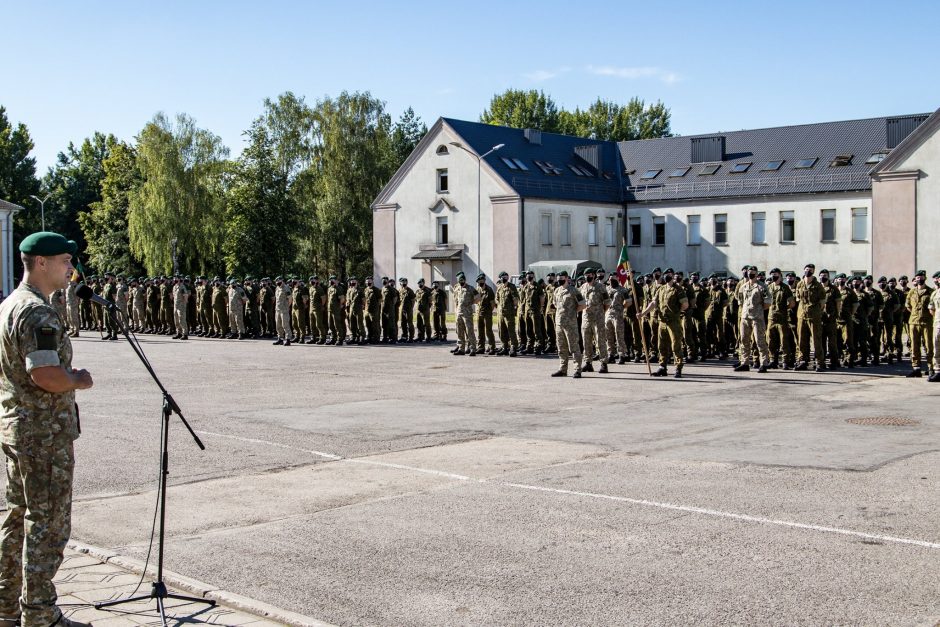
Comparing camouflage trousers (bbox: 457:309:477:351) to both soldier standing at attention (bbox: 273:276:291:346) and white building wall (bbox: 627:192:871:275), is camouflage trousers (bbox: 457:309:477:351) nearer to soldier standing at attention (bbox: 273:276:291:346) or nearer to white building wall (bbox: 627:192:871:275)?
soldier standing at attention (bbox: 273:276:291:346)

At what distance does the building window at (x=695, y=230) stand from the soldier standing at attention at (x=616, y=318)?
33.6 m

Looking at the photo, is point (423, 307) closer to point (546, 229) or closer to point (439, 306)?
point (439, 306)

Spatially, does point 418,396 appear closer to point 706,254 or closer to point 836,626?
point 836,626

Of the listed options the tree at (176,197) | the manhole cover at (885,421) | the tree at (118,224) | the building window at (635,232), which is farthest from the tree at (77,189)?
the manhole cover at (885,421)

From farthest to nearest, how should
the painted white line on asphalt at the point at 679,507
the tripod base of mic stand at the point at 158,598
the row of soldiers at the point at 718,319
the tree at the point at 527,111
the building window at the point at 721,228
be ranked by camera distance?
the tree at the point at 527,111, the building window at the point at 721,228, the row of soldiers at the point at 718,319, the painted white line on asphalt at the point at 679,507, the tripod base of mic stand at the point at 158,598

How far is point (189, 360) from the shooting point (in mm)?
24078

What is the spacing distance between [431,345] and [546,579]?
2303 cm

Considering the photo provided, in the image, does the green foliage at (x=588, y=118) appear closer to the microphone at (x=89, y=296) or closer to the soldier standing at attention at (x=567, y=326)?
the soldier standing at attention at (x=567, y=326)

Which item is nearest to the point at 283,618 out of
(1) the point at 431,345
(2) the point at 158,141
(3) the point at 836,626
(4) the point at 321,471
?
(3) the point at 836,626

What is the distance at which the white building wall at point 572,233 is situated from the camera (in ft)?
177

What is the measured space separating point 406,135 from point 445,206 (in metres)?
24.9

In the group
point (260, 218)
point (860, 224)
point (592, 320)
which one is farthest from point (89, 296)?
point (260, 218)

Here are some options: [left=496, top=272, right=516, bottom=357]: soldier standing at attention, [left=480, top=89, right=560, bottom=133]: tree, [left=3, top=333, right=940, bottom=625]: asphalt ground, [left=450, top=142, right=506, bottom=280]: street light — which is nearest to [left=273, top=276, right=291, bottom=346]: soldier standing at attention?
[left=496, top=272, right=516, bottom=357]: soldier standing at attention

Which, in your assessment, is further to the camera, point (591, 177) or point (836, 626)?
point (591, 177)
